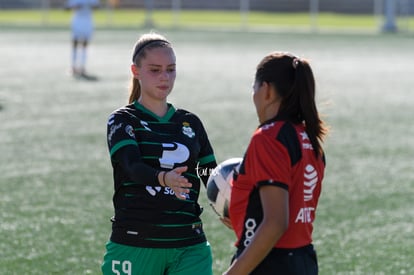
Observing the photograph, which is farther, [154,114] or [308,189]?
[154,114]

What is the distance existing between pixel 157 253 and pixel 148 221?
5.8 inches

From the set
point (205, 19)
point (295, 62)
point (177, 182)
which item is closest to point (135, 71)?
point (177, 182)

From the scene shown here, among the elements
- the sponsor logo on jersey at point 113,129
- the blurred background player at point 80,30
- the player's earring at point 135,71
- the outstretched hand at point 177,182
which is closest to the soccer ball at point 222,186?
the outstretched hand at point 177,182

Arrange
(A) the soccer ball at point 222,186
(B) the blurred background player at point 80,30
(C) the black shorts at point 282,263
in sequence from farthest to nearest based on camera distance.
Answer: (B) the blurred background player at point 80,30
(A) the soccer ball at point 222,186
(C) the black shorts at point 282,263

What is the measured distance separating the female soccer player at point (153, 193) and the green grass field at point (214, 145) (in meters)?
0.72

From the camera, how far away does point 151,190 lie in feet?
14.1

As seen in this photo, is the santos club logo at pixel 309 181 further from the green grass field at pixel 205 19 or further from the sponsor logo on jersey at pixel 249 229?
the green grass field at pixel 205 19

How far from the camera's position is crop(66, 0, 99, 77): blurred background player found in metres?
20.6

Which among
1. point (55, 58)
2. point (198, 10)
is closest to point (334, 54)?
point (55, 58)

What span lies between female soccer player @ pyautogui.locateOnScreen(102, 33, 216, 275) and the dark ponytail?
0.92 m

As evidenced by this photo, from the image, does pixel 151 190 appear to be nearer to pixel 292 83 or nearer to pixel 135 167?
pixel 135 167

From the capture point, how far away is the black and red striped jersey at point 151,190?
14.1ft

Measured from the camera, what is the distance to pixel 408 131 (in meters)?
13.3

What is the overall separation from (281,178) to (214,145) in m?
8.16
